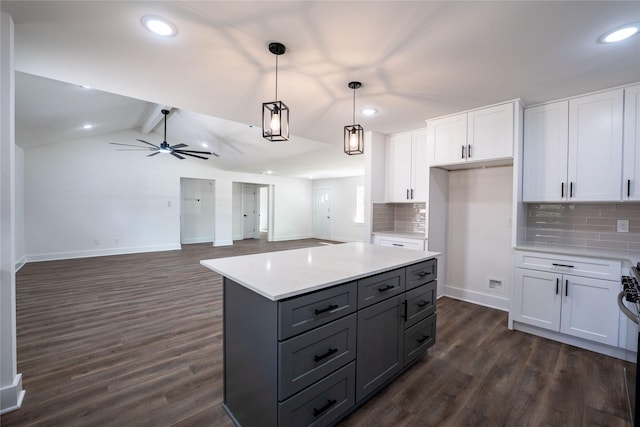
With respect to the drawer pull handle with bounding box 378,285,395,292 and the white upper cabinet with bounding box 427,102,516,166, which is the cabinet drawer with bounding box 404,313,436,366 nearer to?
the drawer pull handle with bounding box 378,285,395,292

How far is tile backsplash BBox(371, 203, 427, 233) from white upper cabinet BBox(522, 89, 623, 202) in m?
1.40

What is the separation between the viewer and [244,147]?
6.18m

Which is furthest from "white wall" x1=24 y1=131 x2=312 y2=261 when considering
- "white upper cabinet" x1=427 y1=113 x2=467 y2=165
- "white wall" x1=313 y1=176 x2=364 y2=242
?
"white upper cabinet" x1=427 y1=113 x2=467 y2=165

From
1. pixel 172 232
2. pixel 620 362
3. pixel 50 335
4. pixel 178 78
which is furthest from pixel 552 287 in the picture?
pixel 172 232

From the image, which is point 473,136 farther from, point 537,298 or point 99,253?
point 99,253

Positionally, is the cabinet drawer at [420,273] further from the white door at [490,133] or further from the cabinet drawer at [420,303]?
the white door at [490,133]

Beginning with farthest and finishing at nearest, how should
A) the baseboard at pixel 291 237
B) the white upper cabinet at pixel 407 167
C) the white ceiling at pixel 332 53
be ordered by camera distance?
the baseboard at pixel 291 237, the white upper cabinet at pixel 407 167, the white ceiling at pixel 332 53

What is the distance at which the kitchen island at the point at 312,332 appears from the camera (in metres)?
1.30

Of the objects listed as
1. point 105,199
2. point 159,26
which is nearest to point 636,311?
point 159,26

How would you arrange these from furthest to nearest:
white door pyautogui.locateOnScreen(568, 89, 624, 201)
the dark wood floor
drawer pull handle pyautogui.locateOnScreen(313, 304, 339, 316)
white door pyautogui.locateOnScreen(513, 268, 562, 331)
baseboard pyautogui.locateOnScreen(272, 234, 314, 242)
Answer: baseboard pyautogui.locateOnScreen(272, 234, 314, 242), white door pyautogui.locateOnScreen(513, 268, 562, 331), white door pyautogui.locateOnScreen(568, 89, 624, 201), the dark wood floor, drawer pull handle pyautogui.locateOnScreen(313, 304, 339, 316)

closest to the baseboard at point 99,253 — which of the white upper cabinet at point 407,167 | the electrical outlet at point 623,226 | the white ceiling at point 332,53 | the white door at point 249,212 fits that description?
the white door at point 249,212

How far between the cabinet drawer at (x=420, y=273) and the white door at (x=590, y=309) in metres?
1.39

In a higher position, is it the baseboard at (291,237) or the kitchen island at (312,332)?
the kitchen island at (312,332)

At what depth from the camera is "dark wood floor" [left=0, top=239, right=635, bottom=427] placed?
1688mm
